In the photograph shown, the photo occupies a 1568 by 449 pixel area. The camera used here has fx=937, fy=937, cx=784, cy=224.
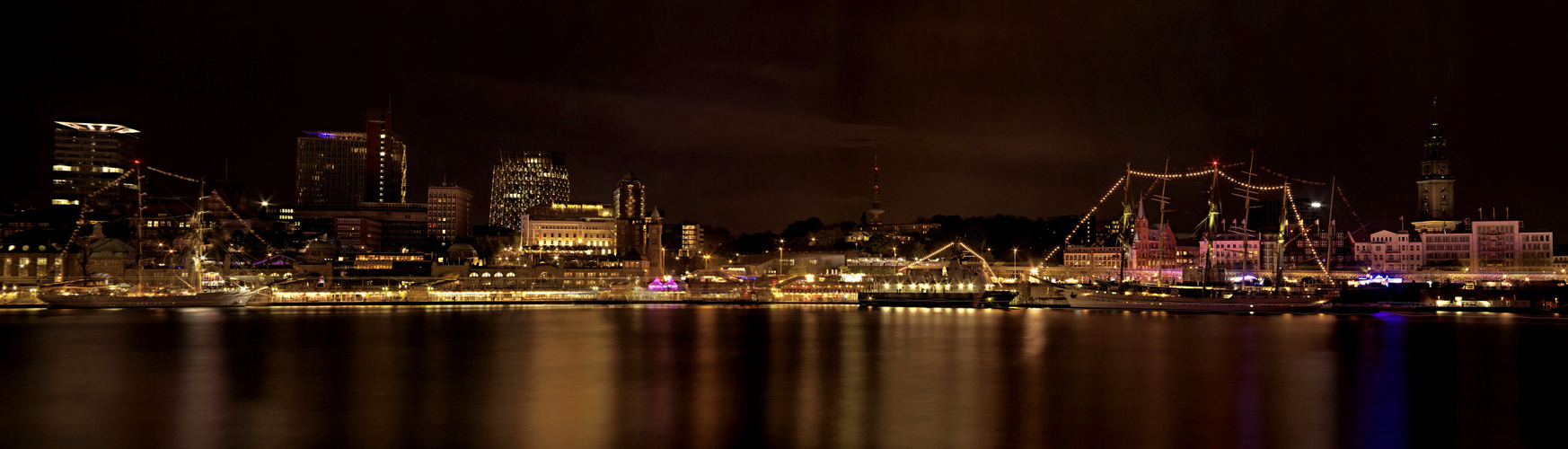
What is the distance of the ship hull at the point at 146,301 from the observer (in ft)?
180

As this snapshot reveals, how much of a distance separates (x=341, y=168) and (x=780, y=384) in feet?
415

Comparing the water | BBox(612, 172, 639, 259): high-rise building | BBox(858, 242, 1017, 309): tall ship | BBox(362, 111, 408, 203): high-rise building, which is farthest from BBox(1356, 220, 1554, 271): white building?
BBox(362, 111, 408, 203): high-rise building

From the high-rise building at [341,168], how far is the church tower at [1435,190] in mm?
127347

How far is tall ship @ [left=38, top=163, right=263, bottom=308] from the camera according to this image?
180 ft

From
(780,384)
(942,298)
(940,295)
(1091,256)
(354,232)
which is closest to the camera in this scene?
(780,384)

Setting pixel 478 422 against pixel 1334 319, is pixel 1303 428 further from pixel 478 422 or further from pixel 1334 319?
pixel 1334 319

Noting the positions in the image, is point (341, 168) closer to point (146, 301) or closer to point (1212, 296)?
point (146, 301)

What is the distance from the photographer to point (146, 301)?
55594 mm

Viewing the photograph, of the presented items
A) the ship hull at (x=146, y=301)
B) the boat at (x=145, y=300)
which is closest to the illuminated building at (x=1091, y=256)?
the boat at (x=145, y=300)

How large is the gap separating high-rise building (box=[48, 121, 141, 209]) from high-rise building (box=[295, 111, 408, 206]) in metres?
30.8

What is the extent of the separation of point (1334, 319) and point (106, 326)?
185ft

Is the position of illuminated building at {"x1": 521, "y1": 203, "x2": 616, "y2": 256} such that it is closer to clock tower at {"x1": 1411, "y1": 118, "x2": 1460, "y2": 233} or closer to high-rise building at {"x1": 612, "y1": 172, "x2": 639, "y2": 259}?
high-rise building at {"x1": 612, "y1": 172, "x2": 639, "y2": 259}

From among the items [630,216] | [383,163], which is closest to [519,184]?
[383,163]

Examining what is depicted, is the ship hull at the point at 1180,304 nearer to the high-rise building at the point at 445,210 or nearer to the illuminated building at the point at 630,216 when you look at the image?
the illuminated building at the point at 630,216
